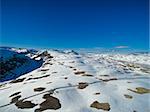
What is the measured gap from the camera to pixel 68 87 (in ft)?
173

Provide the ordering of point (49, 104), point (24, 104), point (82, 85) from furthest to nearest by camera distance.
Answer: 1. point (82, 85)
2. point (24, 104)
3. point (49, 104)

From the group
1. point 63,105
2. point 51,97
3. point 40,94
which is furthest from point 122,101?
point 40,94

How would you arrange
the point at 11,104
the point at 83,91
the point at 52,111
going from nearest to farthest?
1. the point at 52,111
2. the point at 11,104
3. the point at 83,91

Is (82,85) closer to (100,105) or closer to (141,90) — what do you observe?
(141,90)

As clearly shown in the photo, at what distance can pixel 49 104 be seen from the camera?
4175cm

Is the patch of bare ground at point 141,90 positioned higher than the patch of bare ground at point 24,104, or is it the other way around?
the patch of bare ground at point 141,90

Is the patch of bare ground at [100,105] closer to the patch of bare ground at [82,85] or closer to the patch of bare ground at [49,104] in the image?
the patch of bare ground at [49,104]

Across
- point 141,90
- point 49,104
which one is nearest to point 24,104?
point 49,104

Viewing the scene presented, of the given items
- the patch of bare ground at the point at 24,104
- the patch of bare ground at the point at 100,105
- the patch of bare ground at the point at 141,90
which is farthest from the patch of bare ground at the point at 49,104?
the patch of bare ground at the point at 141,90

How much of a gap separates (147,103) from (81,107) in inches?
502

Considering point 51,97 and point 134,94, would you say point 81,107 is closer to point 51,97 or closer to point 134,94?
point 51,97

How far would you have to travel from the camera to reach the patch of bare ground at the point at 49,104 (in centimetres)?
3938

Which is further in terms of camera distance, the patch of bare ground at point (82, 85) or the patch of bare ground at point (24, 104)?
the patch of bare ground at point (82, 85)

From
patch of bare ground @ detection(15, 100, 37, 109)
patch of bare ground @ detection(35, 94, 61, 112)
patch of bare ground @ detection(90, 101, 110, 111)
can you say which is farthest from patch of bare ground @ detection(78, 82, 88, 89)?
patch of bare ground @ detection(15, 100, 37, 109)
